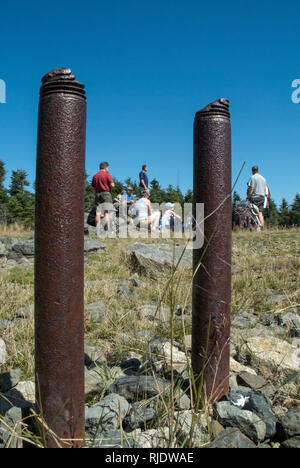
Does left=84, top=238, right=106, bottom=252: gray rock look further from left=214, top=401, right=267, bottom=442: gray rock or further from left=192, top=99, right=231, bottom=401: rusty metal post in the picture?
left=214, top=401, right=267, bottom=442: gray rock

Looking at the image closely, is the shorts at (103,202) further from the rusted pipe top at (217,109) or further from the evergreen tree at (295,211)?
the evergreen tree at (295,211)

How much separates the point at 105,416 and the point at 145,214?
10644 mm

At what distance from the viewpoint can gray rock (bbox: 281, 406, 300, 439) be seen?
1631 millimetres

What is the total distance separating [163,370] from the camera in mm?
2301

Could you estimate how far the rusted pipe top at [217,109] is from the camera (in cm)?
194

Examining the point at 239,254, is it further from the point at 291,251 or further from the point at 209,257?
the point at 209,257

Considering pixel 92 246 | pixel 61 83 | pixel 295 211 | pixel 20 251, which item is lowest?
pixel 20 251

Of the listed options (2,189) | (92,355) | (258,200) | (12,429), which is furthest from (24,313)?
(2,189)

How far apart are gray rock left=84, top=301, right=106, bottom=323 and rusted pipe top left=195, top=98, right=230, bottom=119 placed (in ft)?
6.83

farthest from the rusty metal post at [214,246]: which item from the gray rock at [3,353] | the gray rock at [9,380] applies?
the gray rock at [3,353]

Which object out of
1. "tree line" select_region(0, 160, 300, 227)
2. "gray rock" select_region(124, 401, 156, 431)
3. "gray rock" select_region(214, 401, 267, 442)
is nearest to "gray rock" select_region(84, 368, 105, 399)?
"gray rock" select_region(124, 401, 156, 431)

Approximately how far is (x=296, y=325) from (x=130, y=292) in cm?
200

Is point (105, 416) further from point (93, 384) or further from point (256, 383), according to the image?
point (256, 383)

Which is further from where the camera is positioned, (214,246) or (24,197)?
(24,197)
